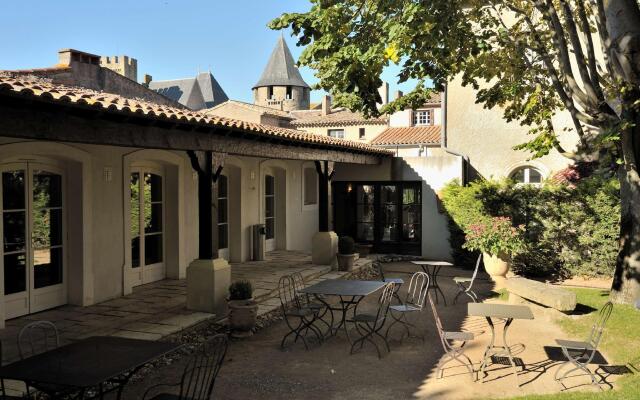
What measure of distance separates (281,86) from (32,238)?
48356mm

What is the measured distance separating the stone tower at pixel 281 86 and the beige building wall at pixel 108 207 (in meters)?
42.9

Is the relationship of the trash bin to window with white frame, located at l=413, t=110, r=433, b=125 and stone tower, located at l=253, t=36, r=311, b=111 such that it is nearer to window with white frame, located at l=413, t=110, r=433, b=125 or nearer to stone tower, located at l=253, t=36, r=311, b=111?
window with white frame, located at l=413, t=110, r=433, b=125

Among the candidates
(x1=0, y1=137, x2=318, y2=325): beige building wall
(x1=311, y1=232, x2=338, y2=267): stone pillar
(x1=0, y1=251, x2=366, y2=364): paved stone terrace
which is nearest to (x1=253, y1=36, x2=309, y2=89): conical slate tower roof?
(x1=0, y1=137, x2=318, y2=325): beige building wall

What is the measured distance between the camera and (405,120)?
130 feet

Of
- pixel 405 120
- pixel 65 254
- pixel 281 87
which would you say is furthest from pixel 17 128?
pixel 281 87

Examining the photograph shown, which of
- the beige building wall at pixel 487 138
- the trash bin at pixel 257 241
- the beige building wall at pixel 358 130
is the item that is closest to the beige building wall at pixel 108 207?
the trash bin at pixel 257 241

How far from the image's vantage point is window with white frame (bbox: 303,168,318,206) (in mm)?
16219

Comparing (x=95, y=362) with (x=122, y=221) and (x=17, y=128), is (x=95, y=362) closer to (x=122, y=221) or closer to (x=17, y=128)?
(x=17, y=128)

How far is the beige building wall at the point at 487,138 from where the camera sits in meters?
15.6

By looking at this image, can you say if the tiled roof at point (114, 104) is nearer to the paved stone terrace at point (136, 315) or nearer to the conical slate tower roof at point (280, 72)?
the paved stone terrace at point (136, 315)

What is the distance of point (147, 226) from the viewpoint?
9867 mm

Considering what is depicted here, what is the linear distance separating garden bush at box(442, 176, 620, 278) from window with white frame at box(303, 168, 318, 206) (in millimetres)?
4857

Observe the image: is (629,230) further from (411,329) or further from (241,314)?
(241,314)

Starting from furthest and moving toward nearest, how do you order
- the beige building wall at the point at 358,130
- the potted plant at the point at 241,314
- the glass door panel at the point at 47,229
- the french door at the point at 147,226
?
the beige building wall at the point at 358,130, the french door at the point at 147,226, the glass door panel at the point at 47,229, the potted plant at the point at 241,314
